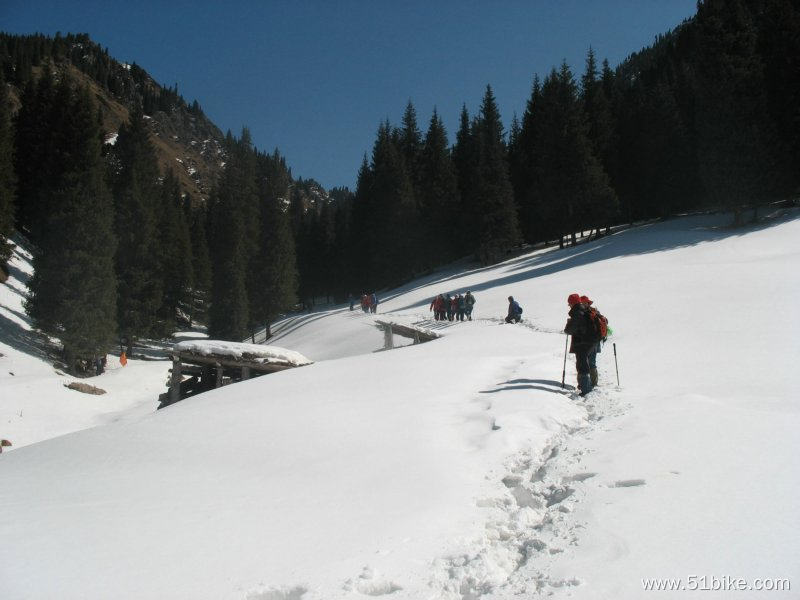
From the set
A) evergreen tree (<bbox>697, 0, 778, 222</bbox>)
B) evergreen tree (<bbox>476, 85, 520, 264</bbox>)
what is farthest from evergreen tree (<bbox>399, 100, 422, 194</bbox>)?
evergreen tree (<bbox>697, 0, 778, 222</bbox>)

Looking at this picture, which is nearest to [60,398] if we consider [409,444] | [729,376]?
[409,444]

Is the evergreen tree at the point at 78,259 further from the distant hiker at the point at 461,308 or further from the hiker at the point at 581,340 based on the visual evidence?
the hiker at the point at 581,340

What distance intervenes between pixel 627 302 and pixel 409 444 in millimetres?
18081

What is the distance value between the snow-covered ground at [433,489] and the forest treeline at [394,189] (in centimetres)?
2269

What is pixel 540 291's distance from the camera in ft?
92.2

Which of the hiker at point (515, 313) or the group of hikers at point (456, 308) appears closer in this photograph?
the hiker at point (515, 313)

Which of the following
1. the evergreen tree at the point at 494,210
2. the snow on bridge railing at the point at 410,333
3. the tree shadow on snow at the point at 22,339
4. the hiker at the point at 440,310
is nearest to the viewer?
the snow on bridge railing at the point at 410,333

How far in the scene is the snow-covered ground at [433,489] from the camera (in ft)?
11.9

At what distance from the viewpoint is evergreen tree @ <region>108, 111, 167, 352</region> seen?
1320 inches

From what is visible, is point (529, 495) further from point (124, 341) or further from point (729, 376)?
point (124, 341)

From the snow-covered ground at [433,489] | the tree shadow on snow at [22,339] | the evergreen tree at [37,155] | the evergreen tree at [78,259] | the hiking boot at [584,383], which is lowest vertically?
the hiking boot at [584,383]

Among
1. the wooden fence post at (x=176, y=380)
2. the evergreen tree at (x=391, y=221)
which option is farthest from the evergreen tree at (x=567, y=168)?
the wooden fence post at (x=176, y=380)

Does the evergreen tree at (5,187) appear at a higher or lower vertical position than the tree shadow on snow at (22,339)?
A: higher

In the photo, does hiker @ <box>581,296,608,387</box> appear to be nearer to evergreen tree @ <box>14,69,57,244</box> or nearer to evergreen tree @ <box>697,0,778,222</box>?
evergreen tree @ <box>14,69,57,244</box>
